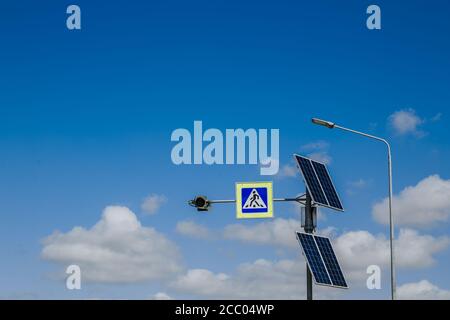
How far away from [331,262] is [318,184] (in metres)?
2.70

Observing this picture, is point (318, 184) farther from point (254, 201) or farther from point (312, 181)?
point (254, 201)

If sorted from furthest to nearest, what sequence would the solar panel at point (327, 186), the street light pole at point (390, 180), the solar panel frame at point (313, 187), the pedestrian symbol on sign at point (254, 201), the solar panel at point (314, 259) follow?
1. the street light pole at point (390, 180)
2. the solar panel at point (327, 186)
3. the pedestrian symbol on sign at point (254, 201)
4. the solar panel frame at point (313, 187)
5. the solar panel at point (314, 259)

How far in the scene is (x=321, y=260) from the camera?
84.3ft

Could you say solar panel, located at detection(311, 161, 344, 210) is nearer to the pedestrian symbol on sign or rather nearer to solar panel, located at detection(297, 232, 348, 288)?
solar panel, located at detection(297, 232, 348, 288)

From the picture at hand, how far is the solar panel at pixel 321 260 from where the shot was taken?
25.2m

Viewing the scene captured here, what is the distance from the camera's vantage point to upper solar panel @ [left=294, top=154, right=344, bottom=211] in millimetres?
26078

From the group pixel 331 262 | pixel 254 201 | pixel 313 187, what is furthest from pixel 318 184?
pixel 331 262

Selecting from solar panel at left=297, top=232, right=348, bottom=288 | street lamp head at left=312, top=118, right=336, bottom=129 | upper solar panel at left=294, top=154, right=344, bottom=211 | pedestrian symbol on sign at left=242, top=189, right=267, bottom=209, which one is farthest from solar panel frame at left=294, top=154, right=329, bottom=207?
street lamp head at left=312, top=118, right=336, bottom=129

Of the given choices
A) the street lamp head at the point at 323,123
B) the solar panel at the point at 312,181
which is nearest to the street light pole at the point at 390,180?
the street lamp head at the point at 323,123

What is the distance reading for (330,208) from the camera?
2648cm

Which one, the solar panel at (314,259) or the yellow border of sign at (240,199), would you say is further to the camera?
the yellow border of sign at (240,199)

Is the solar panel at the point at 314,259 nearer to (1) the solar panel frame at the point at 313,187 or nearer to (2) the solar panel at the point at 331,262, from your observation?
(2) the solar panel at the point at 331,262
